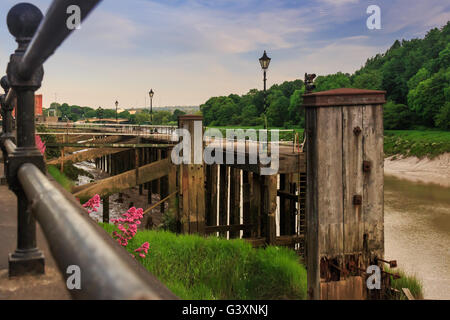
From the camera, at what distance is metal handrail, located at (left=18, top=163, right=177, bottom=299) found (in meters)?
0.67

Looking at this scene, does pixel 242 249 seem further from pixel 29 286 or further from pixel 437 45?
pixel 437 45

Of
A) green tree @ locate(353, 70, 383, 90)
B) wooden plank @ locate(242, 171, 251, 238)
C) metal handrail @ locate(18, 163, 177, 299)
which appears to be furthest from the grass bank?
metal handrail @ locate(18, 163, 177, 299)

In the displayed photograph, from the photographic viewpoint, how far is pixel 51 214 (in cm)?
109

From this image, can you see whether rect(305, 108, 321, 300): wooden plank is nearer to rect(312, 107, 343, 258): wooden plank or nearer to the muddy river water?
rect(312, 107, 343, 258): wooden plank

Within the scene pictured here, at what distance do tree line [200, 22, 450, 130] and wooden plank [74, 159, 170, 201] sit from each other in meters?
30.1

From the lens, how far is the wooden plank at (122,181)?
13562 mm

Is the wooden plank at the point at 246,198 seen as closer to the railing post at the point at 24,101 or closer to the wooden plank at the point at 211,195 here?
the wooden plank at the point at 211,195

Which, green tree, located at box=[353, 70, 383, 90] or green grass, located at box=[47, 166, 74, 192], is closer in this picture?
green grass, located at box=[47, 166, 74, 192]

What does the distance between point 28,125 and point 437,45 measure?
9535 centimetres

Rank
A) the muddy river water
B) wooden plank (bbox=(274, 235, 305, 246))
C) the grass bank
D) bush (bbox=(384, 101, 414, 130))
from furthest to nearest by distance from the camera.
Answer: bush (bbox=(384, 101, 414, 130)), the grass bank, the muddy river water, wooden plank (bbox=(274, 235, 305, 246))

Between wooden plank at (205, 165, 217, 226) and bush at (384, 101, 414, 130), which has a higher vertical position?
bush at (384, 101, 414, 130)

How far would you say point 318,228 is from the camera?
4781 mm

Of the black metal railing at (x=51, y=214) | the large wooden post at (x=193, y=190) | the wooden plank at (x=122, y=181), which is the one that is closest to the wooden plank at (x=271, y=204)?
the large wooden post at (x=193, y=190)

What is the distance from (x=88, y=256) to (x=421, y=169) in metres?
49.4
